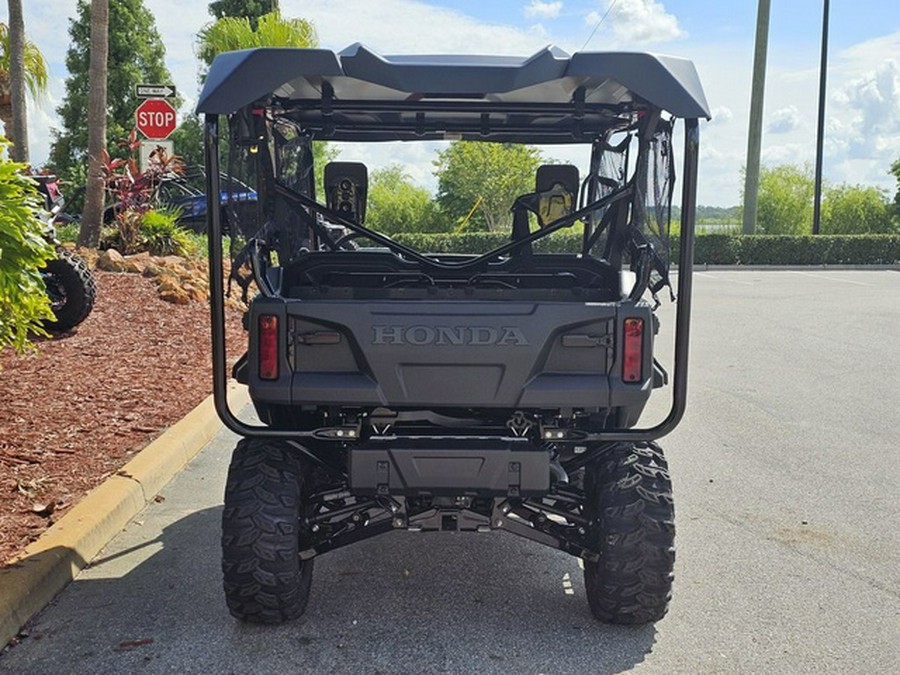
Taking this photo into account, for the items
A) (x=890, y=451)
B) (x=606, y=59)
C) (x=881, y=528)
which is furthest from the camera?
(x=890, y=451)

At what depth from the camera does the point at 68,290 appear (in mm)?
7848

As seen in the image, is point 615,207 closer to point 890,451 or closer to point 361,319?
point 361,319

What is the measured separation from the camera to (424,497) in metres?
3.53

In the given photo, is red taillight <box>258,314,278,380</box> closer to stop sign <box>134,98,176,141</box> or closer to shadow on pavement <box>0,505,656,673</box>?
shadow on pavement <box>0,505,656,673</box>

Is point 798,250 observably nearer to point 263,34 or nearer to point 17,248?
point 263,34

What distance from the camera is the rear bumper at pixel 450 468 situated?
10.7 ft

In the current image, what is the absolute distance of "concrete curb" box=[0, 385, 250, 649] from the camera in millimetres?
3523

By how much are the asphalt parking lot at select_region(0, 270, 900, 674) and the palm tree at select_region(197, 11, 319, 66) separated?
1156 centimetres

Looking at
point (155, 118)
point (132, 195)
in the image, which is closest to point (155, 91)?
point (155, 118)

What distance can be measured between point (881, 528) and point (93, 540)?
381 centimetres

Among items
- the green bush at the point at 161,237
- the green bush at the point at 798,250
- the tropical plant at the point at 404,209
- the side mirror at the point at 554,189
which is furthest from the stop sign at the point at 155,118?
the green bush at the point at 798,250

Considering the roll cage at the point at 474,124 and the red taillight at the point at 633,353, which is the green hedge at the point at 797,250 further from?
the red taillight at the point at 633,353

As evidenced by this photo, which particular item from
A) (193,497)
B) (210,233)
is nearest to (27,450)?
(193,497)

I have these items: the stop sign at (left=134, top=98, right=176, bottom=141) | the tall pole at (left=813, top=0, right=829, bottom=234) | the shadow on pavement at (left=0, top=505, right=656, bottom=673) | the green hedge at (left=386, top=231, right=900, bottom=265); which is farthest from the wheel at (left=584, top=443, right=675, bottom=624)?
the tall pole at (left=813, top=0, right=829, bottom=234)
